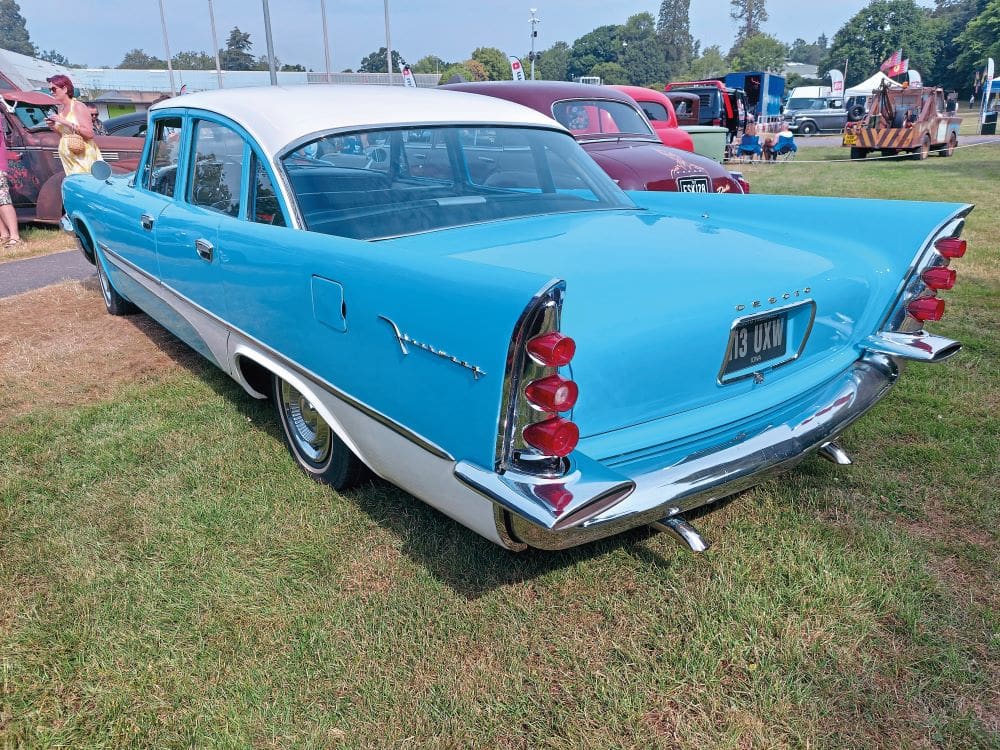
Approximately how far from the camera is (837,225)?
9.75ft

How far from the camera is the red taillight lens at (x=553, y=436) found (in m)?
1.77

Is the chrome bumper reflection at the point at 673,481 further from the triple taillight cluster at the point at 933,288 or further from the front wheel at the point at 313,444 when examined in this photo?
the front wheel at the point at 313,444

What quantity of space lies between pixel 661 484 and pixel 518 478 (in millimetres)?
435

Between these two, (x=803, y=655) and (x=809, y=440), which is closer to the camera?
(x=803, y=655)

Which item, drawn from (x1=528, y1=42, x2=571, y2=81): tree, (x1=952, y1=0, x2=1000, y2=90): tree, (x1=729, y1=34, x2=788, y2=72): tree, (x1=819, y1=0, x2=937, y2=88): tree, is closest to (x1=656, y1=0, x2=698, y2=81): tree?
(x1=528, y1=42, x2=571, y2=81): tree

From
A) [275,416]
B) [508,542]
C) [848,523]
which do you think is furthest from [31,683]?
[848,523]

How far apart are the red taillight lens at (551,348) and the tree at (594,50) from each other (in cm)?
13573

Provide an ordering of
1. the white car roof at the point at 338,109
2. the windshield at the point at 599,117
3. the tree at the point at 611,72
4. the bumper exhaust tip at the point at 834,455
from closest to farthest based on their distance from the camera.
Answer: the bumper exhaust tip at the point at 834,455, the white car roof at the point at 338,109, the windshield at the point at 599,117, the tree at the point at 611,72

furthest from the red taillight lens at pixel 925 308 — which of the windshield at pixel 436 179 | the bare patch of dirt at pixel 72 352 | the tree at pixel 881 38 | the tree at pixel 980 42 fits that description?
the tree at pixel 881 38

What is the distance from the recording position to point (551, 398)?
68.5 inches

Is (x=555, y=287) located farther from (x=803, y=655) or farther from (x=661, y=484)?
(x=803, y=655)

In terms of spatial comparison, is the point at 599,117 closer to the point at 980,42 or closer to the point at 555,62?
the point at 980,42

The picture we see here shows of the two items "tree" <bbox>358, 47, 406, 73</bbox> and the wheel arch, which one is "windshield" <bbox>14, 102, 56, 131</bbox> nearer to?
the wheel arch

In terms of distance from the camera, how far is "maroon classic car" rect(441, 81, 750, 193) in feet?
20.8
